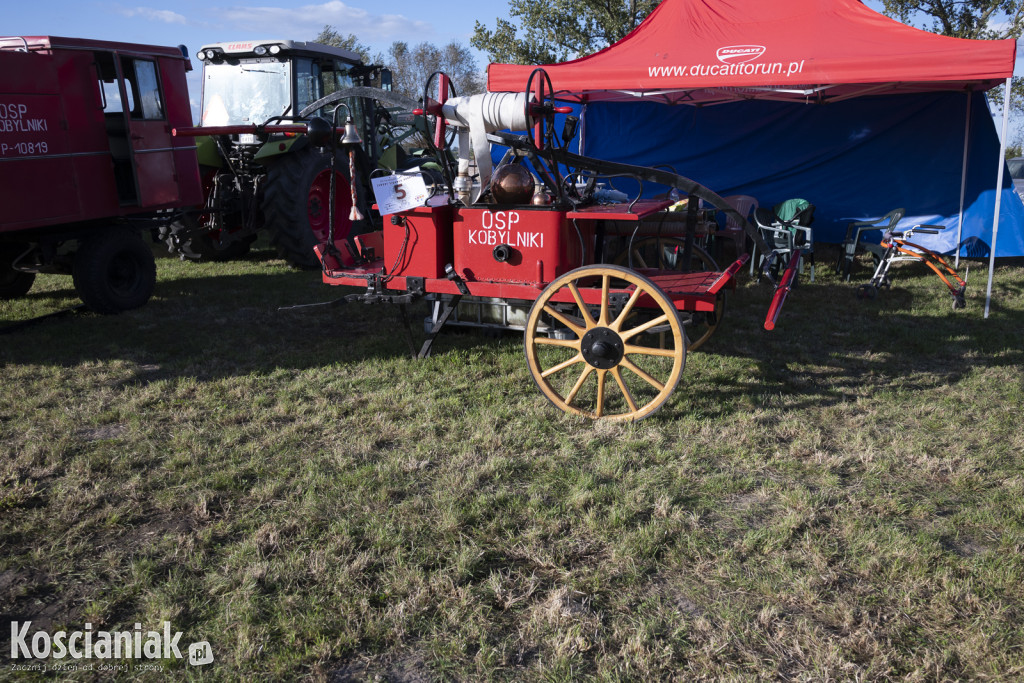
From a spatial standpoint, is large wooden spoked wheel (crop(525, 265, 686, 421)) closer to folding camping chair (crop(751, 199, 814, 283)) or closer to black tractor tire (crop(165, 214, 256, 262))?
folding camping chair (crop(751, 199, 814, 283))

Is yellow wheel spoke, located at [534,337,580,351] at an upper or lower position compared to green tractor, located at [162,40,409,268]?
lower

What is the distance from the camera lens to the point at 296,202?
7543mm

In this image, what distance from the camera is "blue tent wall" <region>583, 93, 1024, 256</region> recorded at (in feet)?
27.5

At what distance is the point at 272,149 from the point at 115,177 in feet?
6.00

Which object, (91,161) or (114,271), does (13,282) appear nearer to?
(114,271)

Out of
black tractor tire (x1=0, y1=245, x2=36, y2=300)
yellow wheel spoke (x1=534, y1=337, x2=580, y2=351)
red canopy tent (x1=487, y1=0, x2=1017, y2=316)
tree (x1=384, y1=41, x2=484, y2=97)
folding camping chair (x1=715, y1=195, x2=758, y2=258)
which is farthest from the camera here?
tree (x1=384, y1=41, x2=484, y2=97)

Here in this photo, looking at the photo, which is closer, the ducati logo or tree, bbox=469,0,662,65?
the ducati logo

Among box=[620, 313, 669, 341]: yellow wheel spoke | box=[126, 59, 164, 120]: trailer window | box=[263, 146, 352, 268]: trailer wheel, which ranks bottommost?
box=[620, 313, 669, 341]: yellow wheel spoke

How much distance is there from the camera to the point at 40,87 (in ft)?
17.9

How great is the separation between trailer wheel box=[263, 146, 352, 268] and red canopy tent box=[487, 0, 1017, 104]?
2112 millimetres

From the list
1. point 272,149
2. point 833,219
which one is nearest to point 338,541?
point 272,149

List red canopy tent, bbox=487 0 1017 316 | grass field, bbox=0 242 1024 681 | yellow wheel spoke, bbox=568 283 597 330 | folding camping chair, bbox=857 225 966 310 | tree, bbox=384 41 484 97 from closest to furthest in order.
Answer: grass field, bbox=0 242 1024 681 < yellow wheel spoke, bbox=568 283 597 330 < red canopy tent, bbox=487 0 1017 316 < folding camping chair, bbox=857 225 966 310 < tree, bbox=384 41 484 97

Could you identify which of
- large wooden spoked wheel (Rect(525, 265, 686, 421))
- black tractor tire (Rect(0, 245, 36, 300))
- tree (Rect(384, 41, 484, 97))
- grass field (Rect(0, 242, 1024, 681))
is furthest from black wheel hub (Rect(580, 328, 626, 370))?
tree (Rect(384, 41, 484, 97))

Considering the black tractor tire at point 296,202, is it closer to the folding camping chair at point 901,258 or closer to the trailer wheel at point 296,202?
the trailer wheel at point 296,202
